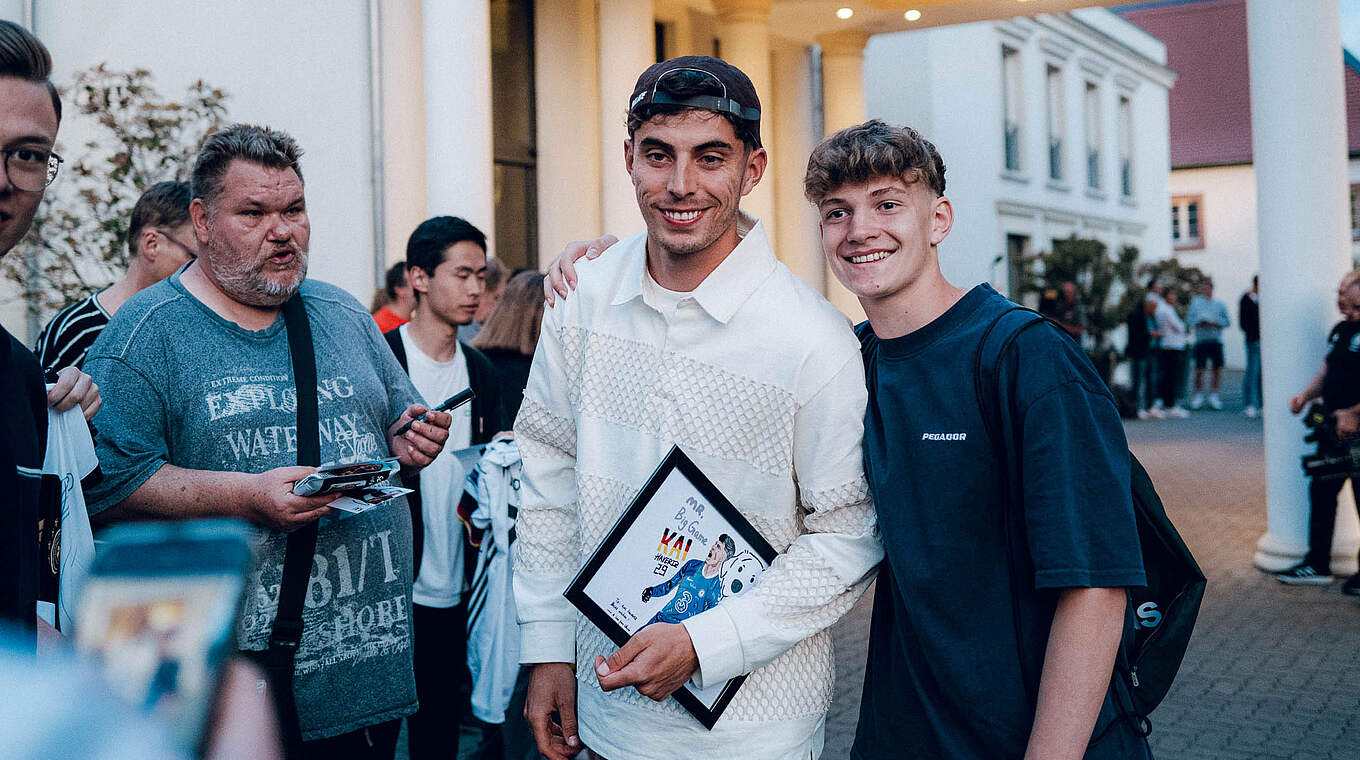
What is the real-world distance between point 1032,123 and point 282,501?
25543mm

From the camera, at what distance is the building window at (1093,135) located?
96.4 feet

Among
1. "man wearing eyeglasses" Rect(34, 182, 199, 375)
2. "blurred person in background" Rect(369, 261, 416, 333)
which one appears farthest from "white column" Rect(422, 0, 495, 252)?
"man wearing eyeglasses" Rect(34, 182, 199, 375)

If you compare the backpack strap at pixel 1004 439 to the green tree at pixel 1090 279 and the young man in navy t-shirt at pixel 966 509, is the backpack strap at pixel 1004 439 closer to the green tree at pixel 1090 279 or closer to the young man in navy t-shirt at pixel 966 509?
the young man in navy t-shirt at pixel 966 509

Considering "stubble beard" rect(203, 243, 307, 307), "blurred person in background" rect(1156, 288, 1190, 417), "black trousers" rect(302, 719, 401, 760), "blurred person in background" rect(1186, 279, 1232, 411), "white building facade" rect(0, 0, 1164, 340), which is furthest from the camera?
"blurred person in background" rect(1186, 279, 1232, 411)

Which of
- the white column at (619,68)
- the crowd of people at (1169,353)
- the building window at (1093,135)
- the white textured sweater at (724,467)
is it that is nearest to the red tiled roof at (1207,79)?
the building window at (1093,135)

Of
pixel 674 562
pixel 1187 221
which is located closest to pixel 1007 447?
pixel 674 562

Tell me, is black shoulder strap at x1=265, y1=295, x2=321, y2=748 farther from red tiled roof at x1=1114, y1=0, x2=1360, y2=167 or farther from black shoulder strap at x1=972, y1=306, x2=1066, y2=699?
red tiled roof at x1=1114, y1=0, x2=1360, y2=167

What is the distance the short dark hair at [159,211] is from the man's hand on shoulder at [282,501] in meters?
2.15

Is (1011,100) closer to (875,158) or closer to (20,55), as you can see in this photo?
(875,158)

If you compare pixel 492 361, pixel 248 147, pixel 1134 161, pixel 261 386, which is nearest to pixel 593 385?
pixel 261 386

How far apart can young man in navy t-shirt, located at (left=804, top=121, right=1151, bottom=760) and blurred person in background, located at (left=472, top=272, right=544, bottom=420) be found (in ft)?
9.24

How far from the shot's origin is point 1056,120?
89.8 feet

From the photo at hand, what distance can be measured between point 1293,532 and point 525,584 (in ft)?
24.4

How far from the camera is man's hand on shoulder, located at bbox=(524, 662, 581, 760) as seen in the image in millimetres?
2449
